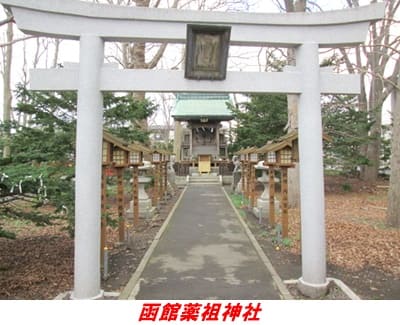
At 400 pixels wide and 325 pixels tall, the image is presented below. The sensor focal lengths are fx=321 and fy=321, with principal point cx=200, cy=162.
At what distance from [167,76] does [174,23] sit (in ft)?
2.37

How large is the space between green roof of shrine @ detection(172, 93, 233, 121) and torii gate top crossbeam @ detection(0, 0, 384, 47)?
1968 centimetres

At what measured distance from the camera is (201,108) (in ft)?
86.1

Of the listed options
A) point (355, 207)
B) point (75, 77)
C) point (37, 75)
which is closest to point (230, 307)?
point (75, 77)

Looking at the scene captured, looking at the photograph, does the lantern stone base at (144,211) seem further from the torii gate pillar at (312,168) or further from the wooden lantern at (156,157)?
the torii gate pillar at (312,168)

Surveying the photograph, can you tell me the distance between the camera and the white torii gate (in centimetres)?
414

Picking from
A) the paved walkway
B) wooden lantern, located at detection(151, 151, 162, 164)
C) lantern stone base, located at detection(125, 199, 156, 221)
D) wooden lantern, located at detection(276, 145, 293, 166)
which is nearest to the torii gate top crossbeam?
wooden lantern, located at detection(276, 145, 293, 166)

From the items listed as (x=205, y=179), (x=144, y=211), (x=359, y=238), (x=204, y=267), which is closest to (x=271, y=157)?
(x=359, y=238)

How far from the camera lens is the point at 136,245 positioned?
25.1 feet

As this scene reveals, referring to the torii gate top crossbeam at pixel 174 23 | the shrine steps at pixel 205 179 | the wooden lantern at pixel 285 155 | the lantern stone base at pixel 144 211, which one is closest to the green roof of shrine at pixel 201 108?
the shrine steps at pixel 205 179

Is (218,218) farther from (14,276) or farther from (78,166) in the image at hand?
(78,166)

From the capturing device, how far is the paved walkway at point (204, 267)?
16.0 feet

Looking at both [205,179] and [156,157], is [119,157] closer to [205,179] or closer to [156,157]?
[156,157]

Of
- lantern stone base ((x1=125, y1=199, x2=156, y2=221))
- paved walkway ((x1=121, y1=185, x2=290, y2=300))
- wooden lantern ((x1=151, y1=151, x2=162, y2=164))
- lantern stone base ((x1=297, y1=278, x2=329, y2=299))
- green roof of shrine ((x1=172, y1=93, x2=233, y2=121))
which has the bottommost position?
paved walkway ((x1=121, y1=185, x2=290, y2=300))

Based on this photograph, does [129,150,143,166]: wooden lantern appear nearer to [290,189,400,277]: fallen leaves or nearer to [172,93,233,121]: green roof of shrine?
[290,189,400,277]: fallen leaves
